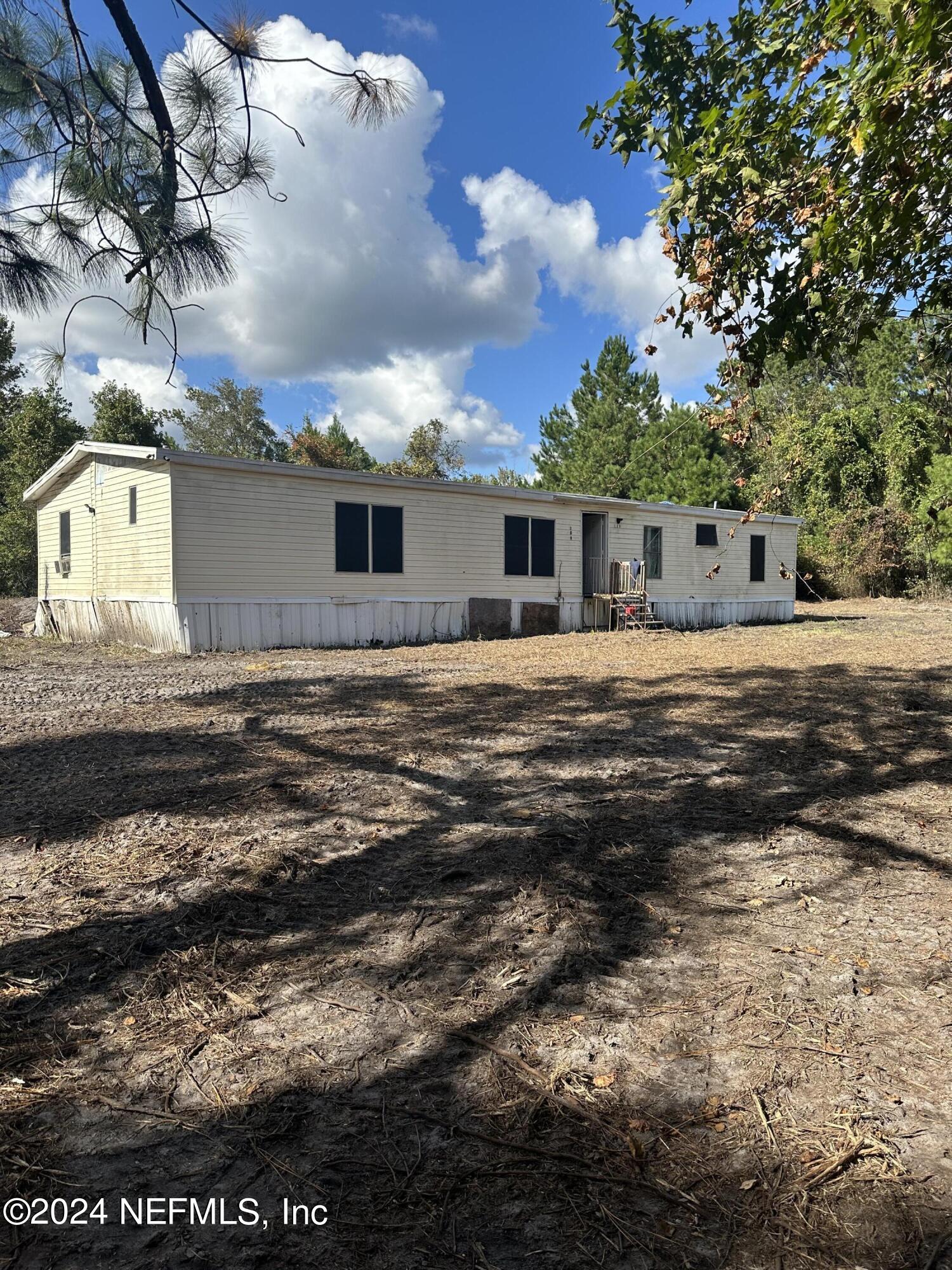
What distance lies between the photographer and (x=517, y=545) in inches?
607

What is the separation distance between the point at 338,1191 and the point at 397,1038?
1.63ft

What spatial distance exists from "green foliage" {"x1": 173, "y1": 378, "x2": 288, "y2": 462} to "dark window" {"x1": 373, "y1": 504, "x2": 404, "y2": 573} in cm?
3162

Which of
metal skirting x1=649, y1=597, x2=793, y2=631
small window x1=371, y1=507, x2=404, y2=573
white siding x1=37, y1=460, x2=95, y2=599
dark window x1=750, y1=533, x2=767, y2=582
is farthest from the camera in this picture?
dark window x1=750, y1=533, x2=767, y2=582

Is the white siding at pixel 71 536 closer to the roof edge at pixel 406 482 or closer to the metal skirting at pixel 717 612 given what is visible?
the roof edge at pixel 406 482

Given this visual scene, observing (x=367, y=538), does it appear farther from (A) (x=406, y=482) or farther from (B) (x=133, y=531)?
(B) (x=133, y=531)

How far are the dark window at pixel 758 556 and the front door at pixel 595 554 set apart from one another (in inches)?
190

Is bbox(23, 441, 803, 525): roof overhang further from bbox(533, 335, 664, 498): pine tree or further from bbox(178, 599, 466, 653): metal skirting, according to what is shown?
bbox(533, 335, 664, 498): pine tree

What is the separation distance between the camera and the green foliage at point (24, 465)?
70.3 ft

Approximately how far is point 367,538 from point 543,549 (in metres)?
4.19

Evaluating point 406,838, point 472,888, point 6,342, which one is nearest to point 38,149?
point 406,838

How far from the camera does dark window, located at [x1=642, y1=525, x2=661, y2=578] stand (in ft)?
57.4

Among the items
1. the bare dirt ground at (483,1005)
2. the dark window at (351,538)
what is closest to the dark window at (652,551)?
the dark window at (351,538)

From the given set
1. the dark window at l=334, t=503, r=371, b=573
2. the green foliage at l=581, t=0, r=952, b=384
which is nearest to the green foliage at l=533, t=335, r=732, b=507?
the dark window at l=334, t=503, r=371, b=573

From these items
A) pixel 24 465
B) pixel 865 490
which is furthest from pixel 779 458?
pixel 24 465
